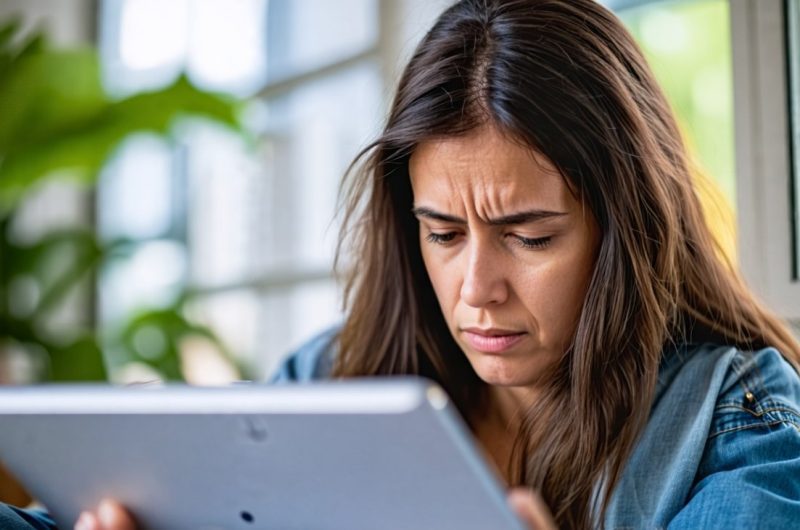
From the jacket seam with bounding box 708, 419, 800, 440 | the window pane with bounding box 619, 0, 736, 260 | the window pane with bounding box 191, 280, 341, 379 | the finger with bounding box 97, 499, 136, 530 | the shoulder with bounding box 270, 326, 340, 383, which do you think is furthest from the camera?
the window pane with bounding box 191, 280, 341, 379

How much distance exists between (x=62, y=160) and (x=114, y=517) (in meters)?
1.86

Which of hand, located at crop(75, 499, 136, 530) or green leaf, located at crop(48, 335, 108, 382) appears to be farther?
green leaf, located at crop(48, 335, 108, 382)

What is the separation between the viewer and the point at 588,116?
1.10 m

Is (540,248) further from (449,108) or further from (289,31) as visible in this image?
(289,31)

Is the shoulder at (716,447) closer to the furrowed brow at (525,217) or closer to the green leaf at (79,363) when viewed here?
the furrowed brow at (525,217)

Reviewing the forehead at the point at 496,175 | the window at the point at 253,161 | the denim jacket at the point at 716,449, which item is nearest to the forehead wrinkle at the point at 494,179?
the forehead at the point at 496,175

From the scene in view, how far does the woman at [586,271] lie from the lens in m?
1.07

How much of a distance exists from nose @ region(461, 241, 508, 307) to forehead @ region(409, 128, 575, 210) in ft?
0.17

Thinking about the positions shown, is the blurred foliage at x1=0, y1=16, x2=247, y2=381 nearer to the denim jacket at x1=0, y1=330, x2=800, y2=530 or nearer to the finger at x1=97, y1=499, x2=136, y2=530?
the denim jacket at x1=0, y1=330, x2=800, y2=530

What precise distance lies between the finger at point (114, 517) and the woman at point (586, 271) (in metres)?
0.43

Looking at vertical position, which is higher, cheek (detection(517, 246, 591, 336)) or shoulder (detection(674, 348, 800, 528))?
cheek (detection(517, 246, 591, 336))

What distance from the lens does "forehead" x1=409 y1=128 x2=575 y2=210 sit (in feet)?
3.52

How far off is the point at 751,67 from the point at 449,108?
50cm

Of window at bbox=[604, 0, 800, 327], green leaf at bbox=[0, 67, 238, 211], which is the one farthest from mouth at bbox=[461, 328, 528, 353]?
green leaf at bbox=[0, 67, 238, 211]
